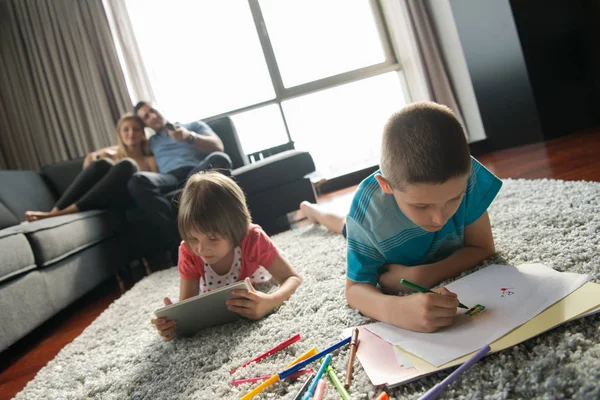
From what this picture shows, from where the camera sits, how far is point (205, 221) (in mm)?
1020

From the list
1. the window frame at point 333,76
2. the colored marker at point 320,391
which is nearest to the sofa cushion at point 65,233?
the colored marker at point 320,391

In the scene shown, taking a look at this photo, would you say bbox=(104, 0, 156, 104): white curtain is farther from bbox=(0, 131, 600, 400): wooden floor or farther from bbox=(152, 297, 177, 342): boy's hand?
bbox=(152, 297, 177, 342): boy's hand

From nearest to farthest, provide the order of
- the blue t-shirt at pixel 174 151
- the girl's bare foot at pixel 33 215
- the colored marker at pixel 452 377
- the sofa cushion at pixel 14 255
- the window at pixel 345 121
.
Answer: the colored marker at pixel 452 377, the sofa cushion at pixel 14 255, the girl's bare foot at pixel 33 215, the blue t-shirt at pixel 174 151, the window at pixel 345 121

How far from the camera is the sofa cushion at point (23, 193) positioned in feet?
7.72

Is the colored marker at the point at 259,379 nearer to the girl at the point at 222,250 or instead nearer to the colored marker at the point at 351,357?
the colored marker at the point at 351,357

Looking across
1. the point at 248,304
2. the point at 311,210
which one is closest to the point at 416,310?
the point at 248,304

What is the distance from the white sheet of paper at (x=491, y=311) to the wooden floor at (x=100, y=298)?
82cm

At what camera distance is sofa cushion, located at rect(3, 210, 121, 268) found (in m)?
1.55

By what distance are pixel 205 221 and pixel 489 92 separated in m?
2.68

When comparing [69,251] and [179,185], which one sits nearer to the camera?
[69,251]

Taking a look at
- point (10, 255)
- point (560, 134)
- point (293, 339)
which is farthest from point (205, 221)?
point (560, 134)

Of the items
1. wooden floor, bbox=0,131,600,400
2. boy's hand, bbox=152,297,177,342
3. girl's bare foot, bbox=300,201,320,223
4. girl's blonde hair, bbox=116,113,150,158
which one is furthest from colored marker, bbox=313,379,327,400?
girl's blonde hair, bbox=116,113,150,158

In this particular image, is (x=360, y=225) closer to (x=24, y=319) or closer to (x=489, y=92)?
(x=24, y=319)

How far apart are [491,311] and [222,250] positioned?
66cm
